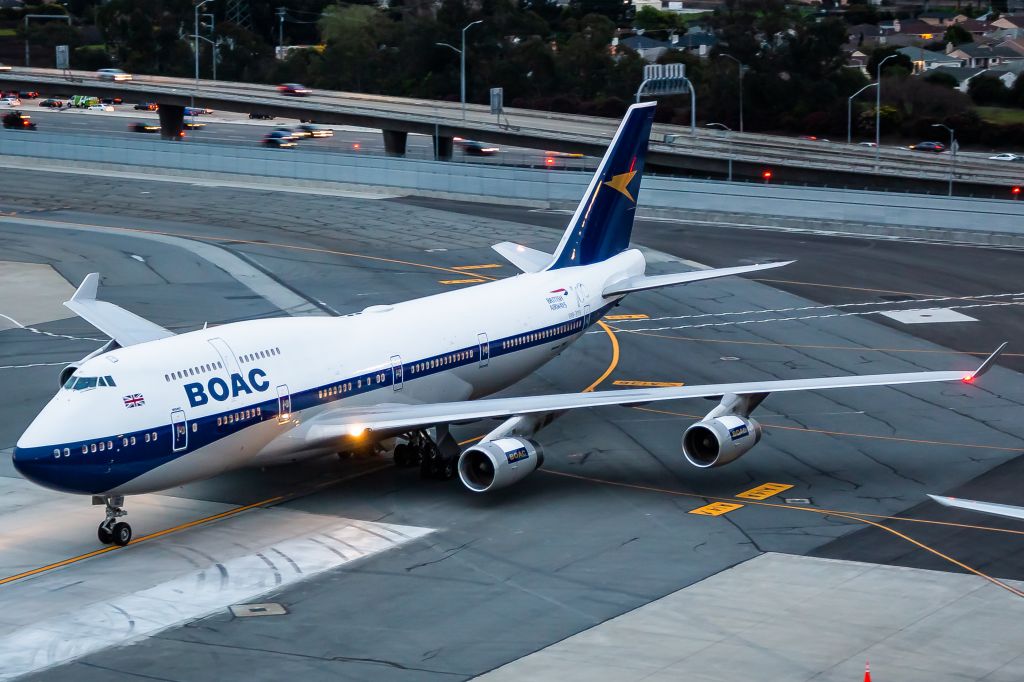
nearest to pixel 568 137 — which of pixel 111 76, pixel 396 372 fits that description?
pixel 111 76

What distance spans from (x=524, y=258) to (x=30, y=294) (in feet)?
97.7

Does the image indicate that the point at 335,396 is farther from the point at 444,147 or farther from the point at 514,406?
the point at 444,147

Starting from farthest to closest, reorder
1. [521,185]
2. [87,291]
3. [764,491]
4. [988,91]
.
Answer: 1. [988,91]
2. [521,185]
3. [87,291]
4. [764,491]

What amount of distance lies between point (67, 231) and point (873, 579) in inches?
2699

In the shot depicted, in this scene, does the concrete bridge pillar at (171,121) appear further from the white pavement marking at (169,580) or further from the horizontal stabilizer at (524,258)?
the white pavement marking at (169,580)

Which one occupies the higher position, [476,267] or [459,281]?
[476,267]

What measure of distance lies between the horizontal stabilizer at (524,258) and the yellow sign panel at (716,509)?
15304 mm

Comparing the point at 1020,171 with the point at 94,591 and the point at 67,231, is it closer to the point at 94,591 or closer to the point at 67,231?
the point at 67,231

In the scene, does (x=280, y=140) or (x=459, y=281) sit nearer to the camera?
(x=459, y=281)

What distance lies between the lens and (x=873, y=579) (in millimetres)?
31719

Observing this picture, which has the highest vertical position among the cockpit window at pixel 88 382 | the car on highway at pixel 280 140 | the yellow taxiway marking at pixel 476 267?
the car on highway at pixel 280 140

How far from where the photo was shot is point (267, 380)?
3622 centimetres

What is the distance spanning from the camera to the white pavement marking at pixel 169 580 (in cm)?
2883

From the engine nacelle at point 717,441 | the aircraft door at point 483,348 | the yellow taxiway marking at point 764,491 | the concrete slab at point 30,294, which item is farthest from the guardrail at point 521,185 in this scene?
the engine nacelle at point 717,441
